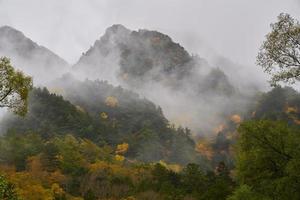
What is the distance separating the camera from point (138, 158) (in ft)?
520

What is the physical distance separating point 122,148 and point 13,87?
14350 centimetres

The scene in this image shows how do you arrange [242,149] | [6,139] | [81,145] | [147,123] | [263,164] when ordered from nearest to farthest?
[263,164] → [242,149] → [6,139] → [81,145] → [147,123]

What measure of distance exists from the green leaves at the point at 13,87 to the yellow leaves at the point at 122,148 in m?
138

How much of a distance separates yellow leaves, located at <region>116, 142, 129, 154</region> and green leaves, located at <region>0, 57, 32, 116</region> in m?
138

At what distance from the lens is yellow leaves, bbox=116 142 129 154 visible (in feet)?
541

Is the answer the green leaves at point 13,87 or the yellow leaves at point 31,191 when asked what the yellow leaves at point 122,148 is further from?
the green leaves at point 13,87

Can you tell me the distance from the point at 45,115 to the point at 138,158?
32398mm

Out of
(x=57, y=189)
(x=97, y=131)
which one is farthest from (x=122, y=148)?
(x=57, y=189)

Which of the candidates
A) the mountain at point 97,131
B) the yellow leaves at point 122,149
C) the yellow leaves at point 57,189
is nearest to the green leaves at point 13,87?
the yellow leaves at point 57,189

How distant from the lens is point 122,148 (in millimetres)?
168250

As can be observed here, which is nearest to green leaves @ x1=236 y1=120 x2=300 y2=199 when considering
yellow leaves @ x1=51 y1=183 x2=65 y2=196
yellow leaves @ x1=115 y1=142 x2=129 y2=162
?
yellow leaves @ x1=51 y1=183 x2=65 y2=196

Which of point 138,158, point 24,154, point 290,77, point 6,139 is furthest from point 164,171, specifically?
point 290,77

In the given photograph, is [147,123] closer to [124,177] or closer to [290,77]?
[124,177]

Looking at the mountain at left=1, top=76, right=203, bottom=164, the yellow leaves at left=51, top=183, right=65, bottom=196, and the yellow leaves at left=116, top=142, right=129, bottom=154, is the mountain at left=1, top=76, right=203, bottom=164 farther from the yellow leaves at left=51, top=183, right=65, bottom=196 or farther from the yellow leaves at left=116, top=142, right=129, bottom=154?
the yellow leaves at left=51, top=183, right=65, bottom=196
